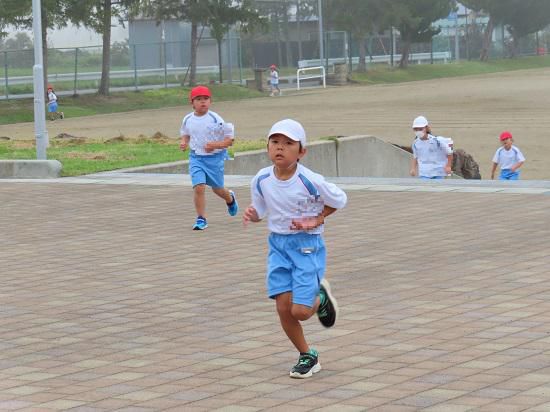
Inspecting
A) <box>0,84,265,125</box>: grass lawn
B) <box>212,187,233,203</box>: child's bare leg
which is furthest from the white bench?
<box>212,187,233,203</box>: child's bare leg

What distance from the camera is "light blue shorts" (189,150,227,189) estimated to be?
1343cm

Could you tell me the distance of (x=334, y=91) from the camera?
58.4 m

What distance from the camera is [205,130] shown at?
43.7 feet

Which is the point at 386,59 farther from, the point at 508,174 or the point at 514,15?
the point at 508,174

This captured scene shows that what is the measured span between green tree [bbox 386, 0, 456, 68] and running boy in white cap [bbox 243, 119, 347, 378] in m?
68.3

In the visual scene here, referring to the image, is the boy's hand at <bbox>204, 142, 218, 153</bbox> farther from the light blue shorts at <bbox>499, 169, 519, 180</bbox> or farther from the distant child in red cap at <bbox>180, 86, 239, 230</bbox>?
the light blue shorts at <bbox>499, 169, 519, 180</bbox>

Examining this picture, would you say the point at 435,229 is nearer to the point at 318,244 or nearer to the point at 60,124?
the point at 318,244

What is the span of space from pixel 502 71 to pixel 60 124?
45893mm

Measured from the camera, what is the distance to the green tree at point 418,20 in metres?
75.5

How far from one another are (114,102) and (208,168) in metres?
37.4

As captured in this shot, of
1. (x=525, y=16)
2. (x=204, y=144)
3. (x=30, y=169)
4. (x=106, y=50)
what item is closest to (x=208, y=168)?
(x=204, y=144)

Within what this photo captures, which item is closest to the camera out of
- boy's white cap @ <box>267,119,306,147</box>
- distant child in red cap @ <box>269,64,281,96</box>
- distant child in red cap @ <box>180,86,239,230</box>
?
boy's white cap @ <box>267,119,306,147</box>

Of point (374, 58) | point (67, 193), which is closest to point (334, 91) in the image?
point (374, 58)

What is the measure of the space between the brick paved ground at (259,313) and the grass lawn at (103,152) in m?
4.99
